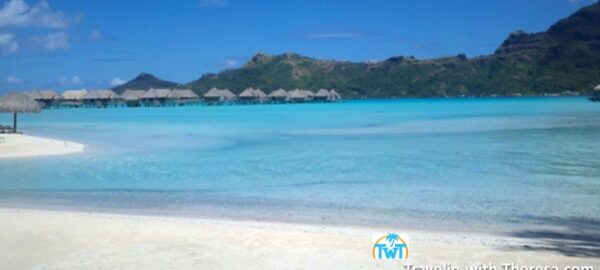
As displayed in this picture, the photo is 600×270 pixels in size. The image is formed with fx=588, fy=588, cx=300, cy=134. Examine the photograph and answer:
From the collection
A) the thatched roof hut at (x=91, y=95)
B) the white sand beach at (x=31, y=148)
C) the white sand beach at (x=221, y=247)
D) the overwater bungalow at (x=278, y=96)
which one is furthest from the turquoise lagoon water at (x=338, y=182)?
the overwater bungalow at (x=278, y=96)

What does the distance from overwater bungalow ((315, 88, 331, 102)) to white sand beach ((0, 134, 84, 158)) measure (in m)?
50.0

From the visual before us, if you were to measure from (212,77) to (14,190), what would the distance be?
3269 inches

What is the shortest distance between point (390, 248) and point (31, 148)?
1020cm

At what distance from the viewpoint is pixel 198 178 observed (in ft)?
27.9

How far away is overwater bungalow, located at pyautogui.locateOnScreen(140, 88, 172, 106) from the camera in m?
51.2

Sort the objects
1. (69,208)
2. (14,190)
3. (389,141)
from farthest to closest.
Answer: (389,141) < (14,190) < (69,208)

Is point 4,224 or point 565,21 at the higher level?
point 565,21

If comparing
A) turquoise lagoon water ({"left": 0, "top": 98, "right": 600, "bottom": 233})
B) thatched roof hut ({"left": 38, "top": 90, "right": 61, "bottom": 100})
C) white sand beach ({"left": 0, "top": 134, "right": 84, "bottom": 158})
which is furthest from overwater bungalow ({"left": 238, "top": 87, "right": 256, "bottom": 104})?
turquoise lagoon water ({"left": 0, "top": 98, "right": 600, "bottom": 233})

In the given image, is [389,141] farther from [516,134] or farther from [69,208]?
[69,208]

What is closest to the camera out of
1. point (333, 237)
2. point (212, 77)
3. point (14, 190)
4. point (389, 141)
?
point (333, 237)

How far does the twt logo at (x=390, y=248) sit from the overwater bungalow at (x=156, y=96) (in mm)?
48612

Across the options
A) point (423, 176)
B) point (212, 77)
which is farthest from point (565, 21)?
point (423, 176)

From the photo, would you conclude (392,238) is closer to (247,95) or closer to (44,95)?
(44,95)


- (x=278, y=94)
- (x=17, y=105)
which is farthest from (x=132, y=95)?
(x=17, y=105)
